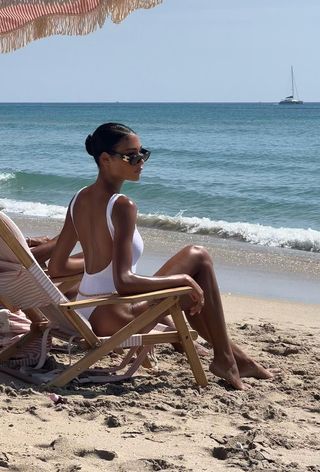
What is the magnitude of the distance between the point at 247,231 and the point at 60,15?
8271 mm

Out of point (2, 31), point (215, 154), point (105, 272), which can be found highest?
point (2, 31)

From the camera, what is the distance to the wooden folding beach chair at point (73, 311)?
4.18m

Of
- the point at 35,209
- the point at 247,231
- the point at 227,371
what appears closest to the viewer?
the point at 227,371

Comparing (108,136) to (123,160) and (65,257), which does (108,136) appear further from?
(65,257)

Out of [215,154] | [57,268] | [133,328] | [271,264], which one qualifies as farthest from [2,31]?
[215,154]

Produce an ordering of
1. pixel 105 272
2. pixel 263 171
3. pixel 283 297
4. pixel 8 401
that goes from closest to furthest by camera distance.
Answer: pixel 8 401 < pixel 105 272 < pixel 283 297 < pixel 263 171

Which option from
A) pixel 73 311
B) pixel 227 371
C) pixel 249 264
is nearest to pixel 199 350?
pixel 227 371

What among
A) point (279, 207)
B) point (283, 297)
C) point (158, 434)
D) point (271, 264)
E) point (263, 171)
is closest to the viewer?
point (158, 434)

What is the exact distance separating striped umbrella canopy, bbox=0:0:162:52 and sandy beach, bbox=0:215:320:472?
6.02 ft

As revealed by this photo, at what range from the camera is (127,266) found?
14.1ft

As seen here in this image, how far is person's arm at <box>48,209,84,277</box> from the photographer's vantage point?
16.0ft

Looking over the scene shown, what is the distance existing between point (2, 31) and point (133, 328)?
1756 millimetres

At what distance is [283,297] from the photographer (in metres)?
8.20

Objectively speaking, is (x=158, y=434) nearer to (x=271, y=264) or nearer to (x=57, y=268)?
(x=57, y=268)
